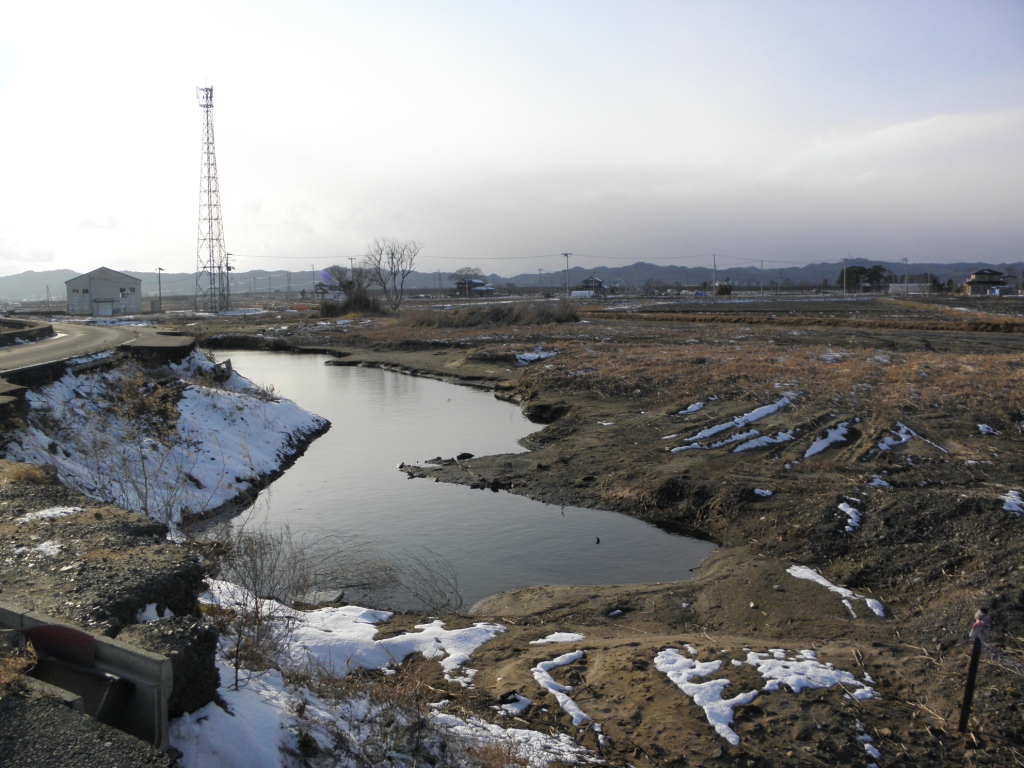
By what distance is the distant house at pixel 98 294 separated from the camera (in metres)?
73.9

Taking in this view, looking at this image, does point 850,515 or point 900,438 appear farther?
point 900,438

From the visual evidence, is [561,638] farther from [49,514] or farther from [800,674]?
[49,514]

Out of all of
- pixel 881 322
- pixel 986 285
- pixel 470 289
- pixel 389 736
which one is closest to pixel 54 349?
pixel 389 736

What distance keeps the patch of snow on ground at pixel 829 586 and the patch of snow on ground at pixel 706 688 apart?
3085 millimetres

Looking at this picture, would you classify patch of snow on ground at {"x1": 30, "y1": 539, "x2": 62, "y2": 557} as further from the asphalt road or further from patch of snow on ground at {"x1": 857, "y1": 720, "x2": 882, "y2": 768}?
the asphalt road

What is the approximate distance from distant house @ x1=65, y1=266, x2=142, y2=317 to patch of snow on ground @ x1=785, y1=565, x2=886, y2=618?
255ft

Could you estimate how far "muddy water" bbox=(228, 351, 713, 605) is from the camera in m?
11.4

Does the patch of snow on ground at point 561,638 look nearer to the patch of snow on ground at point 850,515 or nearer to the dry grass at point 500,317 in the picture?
the patch of snow on ground at point 850,515

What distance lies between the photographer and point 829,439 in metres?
15.9

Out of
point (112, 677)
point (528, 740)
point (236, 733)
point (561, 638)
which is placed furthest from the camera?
point (561, 638)

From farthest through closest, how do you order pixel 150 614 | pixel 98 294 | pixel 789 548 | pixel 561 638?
1. pixel 98 294
2. pixel 789 548
3. pixel 561 638
4. pixel 150 614

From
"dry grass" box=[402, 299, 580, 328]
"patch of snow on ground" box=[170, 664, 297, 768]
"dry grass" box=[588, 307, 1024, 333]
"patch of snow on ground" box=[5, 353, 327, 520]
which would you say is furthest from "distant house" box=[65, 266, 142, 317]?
"patch of snow on ground" box=[170, 664, 297, 768]

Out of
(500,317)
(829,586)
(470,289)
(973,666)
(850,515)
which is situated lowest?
(829,586)

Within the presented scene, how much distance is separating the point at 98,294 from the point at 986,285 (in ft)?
413
